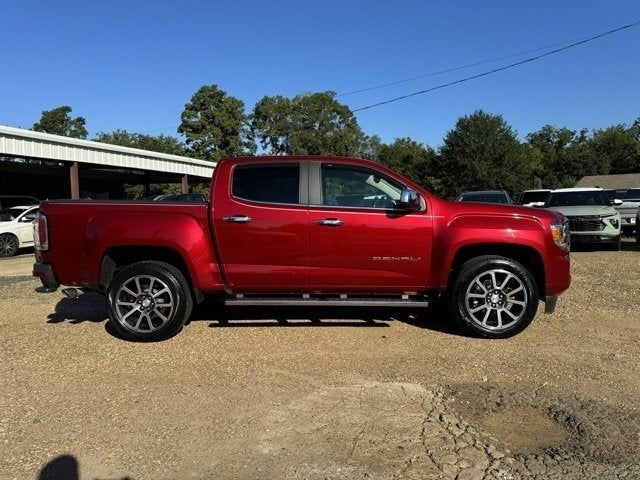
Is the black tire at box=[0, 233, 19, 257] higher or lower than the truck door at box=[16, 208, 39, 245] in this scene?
lower

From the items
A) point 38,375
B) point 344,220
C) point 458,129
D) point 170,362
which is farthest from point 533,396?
point 458,129

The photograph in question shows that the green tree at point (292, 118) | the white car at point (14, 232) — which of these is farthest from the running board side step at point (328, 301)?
the green tree at point (292, 118)

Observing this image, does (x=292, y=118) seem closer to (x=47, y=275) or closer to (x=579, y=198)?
(x=579, y=198)

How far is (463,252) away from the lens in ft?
19.6

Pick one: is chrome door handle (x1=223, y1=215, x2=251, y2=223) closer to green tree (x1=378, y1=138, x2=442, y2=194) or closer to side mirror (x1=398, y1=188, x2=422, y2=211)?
side mirror (x1=398, y1=188, x2=422, y2=211)

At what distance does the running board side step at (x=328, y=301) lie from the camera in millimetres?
5844

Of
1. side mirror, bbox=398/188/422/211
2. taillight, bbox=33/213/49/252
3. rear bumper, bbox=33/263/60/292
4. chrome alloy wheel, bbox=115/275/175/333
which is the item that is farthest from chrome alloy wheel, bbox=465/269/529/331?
taillight, bbox=33/213/49/252

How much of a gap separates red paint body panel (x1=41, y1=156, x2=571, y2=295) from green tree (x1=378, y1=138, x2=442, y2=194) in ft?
161

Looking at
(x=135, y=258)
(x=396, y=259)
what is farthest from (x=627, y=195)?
Result: (x=135, y=258)

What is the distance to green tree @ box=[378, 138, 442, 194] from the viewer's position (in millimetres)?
59750

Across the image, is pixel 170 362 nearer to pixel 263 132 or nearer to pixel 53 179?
pixel 53 179

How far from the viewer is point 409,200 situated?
18.6 ft

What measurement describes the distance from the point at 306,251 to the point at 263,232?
498 mm

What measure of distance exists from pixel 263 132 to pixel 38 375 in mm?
78999
